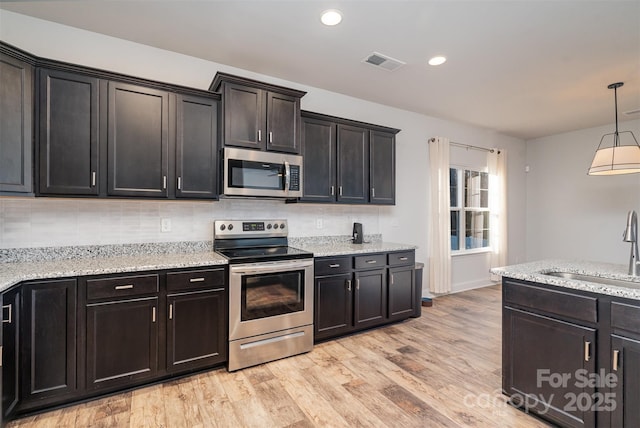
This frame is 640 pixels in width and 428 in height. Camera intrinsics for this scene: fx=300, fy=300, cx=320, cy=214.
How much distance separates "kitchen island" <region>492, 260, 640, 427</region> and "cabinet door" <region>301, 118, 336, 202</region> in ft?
6.24

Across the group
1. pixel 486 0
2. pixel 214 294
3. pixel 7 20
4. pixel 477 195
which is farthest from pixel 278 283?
pixel 477 195

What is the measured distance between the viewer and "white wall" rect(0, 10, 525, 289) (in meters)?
2.34

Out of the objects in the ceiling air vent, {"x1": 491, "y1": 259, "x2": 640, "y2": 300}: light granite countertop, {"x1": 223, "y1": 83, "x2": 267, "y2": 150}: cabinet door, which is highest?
the ceiling air vent

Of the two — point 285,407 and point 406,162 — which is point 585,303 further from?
point 406,162

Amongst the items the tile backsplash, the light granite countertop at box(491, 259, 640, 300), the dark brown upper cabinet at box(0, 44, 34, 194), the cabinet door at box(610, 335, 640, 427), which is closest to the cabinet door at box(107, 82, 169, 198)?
the tile backsplash

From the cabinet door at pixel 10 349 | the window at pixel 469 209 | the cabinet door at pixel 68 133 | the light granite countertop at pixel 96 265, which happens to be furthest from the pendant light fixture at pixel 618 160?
the cabinet door at pixel 10 349

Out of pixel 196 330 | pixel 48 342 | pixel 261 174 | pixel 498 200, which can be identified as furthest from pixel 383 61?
pixel 498 200

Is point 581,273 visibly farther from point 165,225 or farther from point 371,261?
point 165,225

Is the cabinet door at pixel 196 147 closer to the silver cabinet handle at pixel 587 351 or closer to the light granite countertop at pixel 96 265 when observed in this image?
the light granite countertop at pixel 96 265

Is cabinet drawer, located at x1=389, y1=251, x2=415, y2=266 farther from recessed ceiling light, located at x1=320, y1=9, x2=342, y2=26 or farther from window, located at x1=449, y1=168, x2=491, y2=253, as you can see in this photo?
recessed ceiling light, located at x1=320, y1=9, x2=342, y2=26

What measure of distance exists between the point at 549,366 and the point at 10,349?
3254 mm

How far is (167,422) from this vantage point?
1.89 metres

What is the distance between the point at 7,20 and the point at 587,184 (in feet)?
25.7

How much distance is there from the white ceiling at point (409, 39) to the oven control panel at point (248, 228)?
5.37ft
